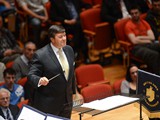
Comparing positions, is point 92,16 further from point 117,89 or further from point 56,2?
point 117,89

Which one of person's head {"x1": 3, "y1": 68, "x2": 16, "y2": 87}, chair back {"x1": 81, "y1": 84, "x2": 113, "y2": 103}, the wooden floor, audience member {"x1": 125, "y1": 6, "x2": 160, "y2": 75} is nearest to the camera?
chair back {"x1": 81, "y1": 84, "x2": 113, "y2": 103}

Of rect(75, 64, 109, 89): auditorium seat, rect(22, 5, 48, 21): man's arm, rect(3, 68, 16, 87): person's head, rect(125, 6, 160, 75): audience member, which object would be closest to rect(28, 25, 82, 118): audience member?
rect(3, 68, 16, 87): person's head

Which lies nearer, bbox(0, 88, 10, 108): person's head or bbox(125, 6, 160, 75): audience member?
bbox(0, 88, 10, 108): person's head

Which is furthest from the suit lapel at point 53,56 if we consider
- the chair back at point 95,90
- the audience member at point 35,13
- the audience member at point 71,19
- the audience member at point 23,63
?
the audience member at point 35,13

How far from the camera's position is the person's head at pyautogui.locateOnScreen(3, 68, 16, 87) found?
17.2 feet

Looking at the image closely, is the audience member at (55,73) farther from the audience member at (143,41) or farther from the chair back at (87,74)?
the audience member at (143,41)

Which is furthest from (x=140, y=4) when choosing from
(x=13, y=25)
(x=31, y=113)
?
(x=31, y=113)

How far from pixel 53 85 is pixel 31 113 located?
48 centimetres

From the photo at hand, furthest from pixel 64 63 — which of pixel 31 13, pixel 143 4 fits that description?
pixel 143 4

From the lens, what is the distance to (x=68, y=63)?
3.90 m

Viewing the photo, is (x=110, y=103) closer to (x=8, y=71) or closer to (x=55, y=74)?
(x=55, y=74)

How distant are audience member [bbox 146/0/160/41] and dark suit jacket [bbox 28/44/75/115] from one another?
3.05m

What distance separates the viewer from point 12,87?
5285mm

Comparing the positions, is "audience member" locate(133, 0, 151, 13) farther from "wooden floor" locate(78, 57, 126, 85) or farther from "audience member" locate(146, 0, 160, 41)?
"wooden floor" locate(78, 57, 126, 85)
